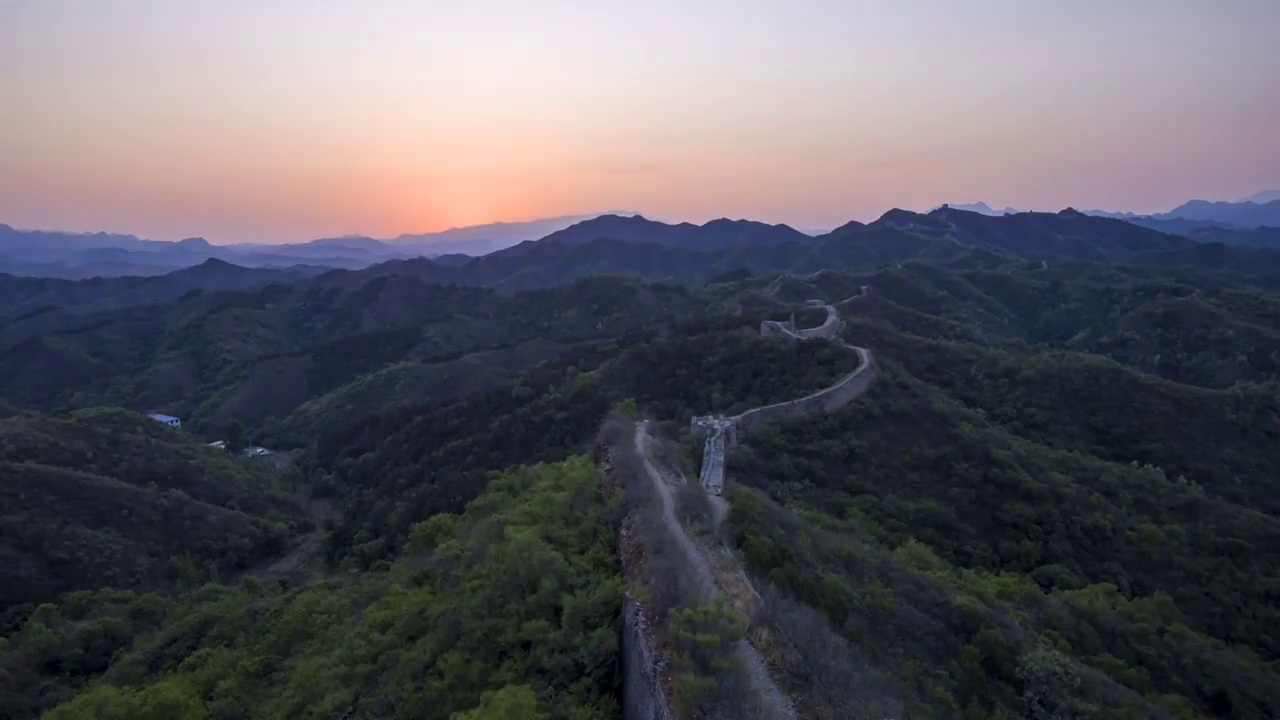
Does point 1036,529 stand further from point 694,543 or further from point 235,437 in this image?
point 235,437

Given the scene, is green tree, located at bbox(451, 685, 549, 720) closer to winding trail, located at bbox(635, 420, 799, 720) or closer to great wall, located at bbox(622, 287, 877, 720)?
great wall, located at bbox(622, 287, 877, 720)

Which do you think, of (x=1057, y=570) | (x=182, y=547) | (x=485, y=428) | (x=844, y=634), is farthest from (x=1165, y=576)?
(x=182, y=547)

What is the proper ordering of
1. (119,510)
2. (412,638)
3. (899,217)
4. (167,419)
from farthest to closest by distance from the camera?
(899,217) < (167,419) < (119,510) < (412,638)

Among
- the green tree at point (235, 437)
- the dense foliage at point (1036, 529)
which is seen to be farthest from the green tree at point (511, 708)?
the green tree at point (235, 437)

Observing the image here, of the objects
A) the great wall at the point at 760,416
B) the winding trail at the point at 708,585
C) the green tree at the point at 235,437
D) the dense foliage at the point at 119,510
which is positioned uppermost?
the winding trail at the point at 708,585

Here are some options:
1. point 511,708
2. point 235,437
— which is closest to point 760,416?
point 511,708

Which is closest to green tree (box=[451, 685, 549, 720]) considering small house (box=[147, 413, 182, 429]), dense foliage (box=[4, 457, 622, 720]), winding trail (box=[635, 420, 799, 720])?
dense foliage (box=[4, 457, 622, 720])

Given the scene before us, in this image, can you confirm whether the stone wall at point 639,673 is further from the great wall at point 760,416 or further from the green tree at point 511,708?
the great wall at point 760,416
